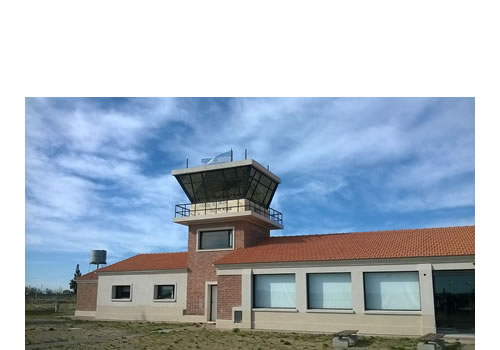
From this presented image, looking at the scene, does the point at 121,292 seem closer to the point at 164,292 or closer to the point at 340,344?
the point at 164,292

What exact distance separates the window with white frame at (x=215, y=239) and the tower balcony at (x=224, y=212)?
62cm

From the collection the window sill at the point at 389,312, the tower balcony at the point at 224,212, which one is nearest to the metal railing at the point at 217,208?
the tower balcony at the point at 224,212

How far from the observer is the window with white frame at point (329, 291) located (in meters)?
17.2

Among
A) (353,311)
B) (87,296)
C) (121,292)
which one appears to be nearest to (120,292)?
(121,292)

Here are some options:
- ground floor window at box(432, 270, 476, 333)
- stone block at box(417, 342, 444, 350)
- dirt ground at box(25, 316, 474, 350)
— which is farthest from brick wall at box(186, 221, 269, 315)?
stone block at box(417, 342, 444, 350)

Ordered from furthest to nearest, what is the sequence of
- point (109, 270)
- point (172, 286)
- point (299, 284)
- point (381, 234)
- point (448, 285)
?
point (109, 270)
point (172, 286)
point (381, 234)
point (299, 284)
point (448, 285)

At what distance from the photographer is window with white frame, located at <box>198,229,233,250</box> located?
22141 millimetres

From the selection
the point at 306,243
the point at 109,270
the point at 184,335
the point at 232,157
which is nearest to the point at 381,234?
the point at 306,243

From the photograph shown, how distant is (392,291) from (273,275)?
474cm

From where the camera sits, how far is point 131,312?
78.4 feet

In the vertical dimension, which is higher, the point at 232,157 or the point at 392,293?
the point at 232,157

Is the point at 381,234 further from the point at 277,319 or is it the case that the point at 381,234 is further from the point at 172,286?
the point at 172,286
